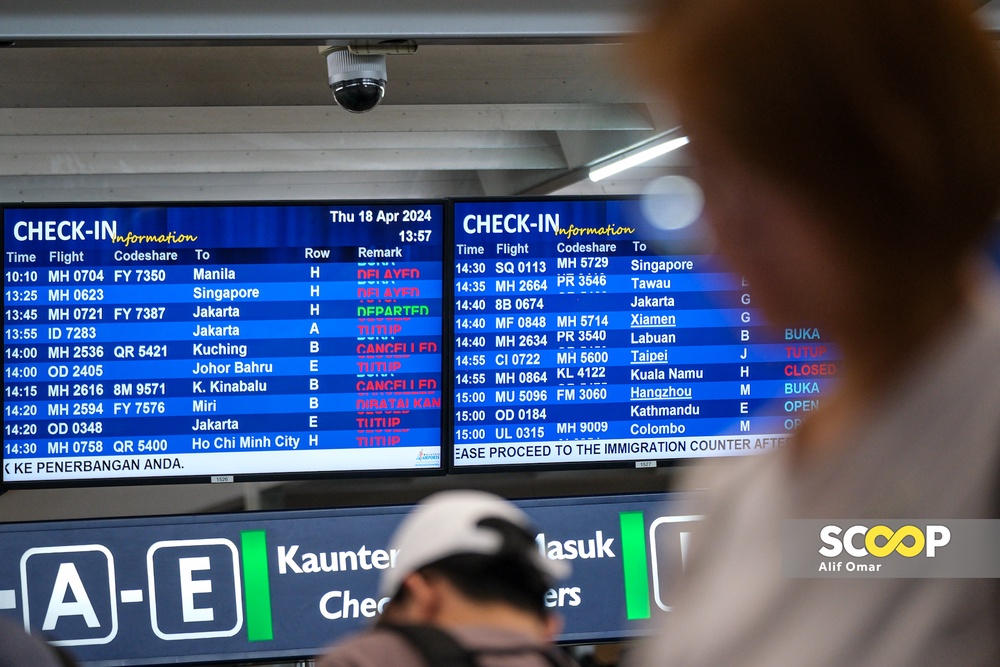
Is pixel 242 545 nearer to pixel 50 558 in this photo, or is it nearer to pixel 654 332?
pixel 50 558

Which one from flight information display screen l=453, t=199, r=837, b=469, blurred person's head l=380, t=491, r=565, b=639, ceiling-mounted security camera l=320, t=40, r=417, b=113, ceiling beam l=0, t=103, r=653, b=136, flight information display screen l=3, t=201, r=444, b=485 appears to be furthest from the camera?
ceiling beam l=0, t=103, r=653, b=136

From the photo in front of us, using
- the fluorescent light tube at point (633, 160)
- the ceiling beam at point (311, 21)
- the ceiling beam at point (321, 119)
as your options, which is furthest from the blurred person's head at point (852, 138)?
the ceiling beam at point (321, 119)

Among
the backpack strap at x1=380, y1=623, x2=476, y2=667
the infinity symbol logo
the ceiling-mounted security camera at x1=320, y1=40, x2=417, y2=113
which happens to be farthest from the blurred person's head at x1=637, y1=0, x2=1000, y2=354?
the ceiling-mounted security camera at x1=320, y1=40, x2=417, y2=113

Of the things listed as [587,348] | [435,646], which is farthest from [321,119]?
[435,646]

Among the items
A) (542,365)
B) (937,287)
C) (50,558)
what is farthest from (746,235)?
(50,558)

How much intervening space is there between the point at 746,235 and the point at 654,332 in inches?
87.6

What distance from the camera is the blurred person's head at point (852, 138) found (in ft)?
1.69

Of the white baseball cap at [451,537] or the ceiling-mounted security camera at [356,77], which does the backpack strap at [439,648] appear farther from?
the ceiling-mounted security camera at [356,77]

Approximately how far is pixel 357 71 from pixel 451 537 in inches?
63.9

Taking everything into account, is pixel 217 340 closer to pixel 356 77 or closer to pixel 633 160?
pixel 356 77

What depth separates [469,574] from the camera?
3.67 ft

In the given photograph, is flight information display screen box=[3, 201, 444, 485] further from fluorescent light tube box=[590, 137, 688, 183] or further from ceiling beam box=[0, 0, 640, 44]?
fluorescent light tube box=[590, 137, 688, 183]

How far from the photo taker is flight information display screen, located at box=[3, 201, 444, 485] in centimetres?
262

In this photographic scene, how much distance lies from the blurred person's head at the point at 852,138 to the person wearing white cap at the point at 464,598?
502 millimetres
